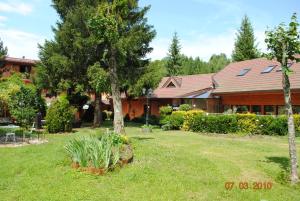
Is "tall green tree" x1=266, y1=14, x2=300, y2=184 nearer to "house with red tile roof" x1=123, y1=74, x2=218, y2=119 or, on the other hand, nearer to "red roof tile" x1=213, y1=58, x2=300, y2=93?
"red roof tile" x1=213, y1=58, x2=300, y2=93

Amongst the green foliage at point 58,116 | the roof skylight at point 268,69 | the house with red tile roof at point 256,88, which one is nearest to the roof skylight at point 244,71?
the house with red tile roof at point 256,88

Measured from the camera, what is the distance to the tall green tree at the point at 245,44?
4847cm

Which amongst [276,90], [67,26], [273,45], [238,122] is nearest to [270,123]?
[238,122]

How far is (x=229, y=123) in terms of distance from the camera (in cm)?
2423

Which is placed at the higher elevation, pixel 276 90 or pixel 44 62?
pixel 44 62

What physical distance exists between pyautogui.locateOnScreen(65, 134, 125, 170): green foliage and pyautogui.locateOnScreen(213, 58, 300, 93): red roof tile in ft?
55.1

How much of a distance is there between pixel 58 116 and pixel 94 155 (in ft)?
46.7

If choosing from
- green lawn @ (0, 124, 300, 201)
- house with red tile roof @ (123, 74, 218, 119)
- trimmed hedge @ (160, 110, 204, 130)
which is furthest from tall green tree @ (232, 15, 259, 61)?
green lawn @ (0, 124, 300, 201)

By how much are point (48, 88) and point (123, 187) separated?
81.0 ft

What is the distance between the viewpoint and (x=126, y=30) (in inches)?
1252

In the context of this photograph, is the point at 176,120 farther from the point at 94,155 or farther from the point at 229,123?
the point at 94,155

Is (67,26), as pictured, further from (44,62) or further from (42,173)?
(42,173)

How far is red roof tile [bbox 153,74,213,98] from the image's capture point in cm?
3678

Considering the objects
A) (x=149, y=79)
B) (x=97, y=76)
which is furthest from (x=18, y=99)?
(x=149, y=79)
